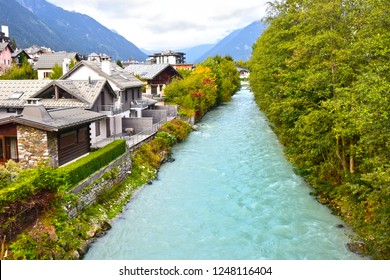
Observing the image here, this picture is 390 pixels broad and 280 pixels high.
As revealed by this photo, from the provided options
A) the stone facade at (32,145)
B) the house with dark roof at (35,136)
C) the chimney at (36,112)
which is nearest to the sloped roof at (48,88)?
the house with dark roof at (35,136)

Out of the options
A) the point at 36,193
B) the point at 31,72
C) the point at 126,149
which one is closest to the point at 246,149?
the point at 126,149

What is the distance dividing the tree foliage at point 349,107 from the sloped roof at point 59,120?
12.7 m

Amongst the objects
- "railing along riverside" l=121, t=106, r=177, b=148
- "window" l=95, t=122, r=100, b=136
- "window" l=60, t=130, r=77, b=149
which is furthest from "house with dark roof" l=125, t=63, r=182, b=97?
"window" l=60, t=130, r=77, b=149

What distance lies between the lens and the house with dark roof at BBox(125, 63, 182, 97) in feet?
200

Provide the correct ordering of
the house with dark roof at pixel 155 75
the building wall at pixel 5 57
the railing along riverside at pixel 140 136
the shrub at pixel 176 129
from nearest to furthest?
the railing along riverside at pixel 140 136
the shrub at pixel 176 129
the house with dark roof at pixel 155 75
the building wall at pixel 5 57

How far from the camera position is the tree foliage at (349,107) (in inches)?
505

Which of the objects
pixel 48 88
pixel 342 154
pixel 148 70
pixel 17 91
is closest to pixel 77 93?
pixel 48 88

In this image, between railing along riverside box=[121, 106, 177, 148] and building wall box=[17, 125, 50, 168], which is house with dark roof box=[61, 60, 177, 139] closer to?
railing along riverside box=[121, 106, 177, 148]

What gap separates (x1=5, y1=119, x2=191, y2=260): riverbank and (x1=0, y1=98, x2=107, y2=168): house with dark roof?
3540mm

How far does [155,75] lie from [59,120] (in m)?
40.5

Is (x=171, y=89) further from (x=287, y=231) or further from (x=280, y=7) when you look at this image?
(x=287, y=231)

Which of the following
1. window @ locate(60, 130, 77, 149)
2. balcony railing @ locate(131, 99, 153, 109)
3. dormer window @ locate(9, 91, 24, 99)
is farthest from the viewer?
balcony railing @ locate(131, 99, 153, 109)

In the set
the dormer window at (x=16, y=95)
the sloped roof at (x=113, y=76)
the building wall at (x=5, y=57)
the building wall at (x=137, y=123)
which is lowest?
the building wall at (x=137, y=123)

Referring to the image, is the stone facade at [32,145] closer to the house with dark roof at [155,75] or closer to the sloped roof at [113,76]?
the sloped roof at [113,76]
